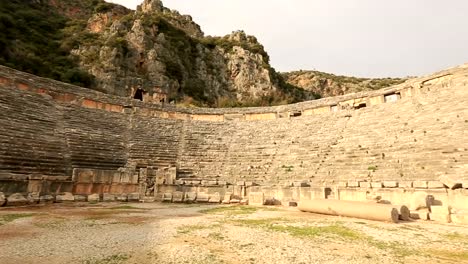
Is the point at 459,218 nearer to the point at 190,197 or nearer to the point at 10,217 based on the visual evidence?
the point at 190,197

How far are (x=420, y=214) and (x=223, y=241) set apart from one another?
741 cm

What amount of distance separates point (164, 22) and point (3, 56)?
2161 centimetres

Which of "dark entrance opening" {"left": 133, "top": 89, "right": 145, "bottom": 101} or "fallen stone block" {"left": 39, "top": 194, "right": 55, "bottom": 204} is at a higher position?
"dark entrance opening" {"left": 133, "top": 89, "right": 145, "bottom": 101}

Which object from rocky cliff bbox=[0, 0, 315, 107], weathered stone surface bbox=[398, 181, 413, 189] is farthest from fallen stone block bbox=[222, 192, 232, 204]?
rocky cliff bbox=[0, 0, 315, 107]

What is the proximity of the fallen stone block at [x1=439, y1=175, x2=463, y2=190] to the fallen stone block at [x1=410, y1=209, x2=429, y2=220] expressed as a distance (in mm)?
1249

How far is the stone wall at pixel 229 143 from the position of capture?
13.1 m

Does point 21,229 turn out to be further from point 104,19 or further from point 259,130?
point 104,19

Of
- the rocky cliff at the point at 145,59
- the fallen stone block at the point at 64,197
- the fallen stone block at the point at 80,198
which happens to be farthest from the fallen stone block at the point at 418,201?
the rocky cliff at the point at 145,59

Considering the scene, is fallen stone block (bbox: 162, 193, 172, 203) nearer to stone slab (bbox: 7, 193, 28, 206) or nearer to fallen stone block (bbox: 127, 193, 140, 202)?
fallen stone block (bbox: 127, 193, 140, 202)

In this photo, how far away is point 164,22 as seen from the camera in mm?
44938

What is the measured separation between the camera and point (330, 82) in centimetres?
5731

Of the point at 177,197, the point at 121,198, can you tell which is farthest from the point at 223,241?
the point at 121,198

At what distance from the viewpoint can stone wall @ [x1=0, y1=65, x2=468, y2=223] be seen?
13.1 meters

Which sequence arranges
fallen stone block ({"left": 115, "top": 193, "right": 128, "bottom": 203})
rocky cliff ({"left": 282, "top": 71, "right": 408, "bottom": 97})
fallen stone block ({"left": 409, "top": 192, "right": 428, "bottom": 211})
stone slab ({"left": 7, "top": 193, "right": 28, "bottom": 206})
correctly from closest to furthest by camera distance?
fallen stone block ({"left": 409, "top": 192, "right": 428, "bottom": 211}) < stone slab ({"left": 7, "top": 193, "right": 28, "bottom": 206}) < fallen stone block ({"left": 115, "top": 193, "right": 128, "bottom": 203}) < rocky cliff ({"left": 282, "top": 71, "right": 408, "bottom": 97})
